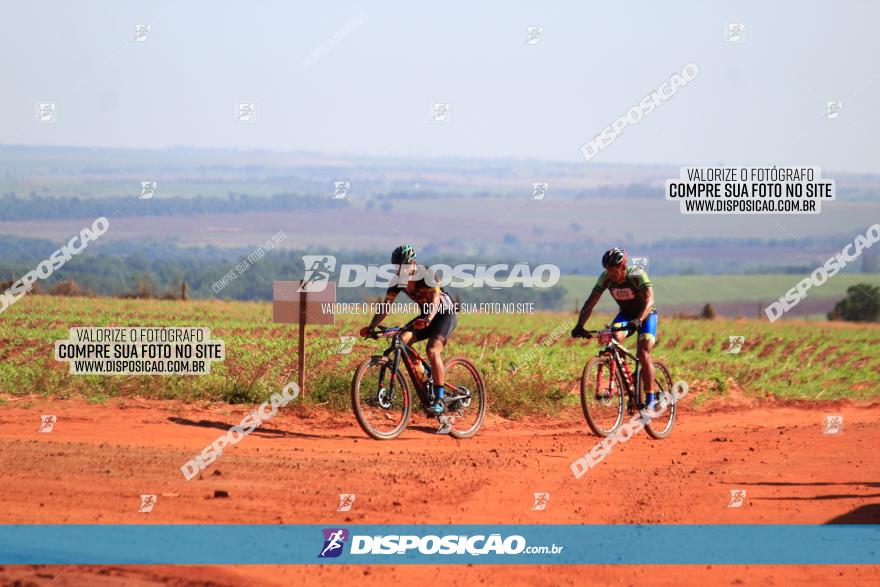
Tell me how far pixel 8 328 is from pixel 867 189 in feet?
560

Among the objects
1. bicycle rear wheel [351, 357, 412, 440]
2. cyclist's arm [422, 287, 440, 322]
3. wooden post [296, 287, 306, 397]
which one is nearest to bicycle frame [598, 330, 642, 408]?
cyclist's arm [422, 287, 440, 322]

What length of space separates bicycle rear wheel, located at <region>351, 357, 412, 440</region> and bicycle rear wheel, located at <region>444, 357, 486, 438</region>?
554 mm

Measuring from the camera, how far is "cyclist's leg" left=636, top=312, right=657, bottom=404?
13.3 metres

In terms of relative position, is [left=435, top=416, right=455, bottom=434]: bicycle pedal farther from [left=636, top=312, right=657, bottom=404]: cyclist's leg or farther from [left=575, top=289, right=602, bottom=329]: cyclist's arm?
[left=636, top=312, right=657, bottom=404]: cyclist's leg

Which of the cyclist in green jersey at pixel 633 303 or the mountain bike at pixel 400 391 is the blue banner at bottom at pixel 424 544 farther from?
the cyclist in green jersey at pixel 633 303

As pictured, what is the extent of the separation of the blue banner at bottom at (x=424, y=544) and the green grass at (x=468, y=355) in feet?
18.3

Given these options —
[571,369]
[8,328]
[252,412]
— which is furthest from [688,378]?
[8,328]

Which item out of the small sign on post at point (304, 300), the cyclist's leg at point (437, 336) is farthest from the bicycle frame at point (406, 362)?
the small sign on post at point (304, 300)

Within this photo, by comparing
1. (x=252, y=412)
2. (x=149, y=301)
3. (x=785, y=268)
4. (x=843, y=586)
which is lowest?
(x=843, y=586)

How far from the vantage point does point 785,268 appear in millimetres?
116250

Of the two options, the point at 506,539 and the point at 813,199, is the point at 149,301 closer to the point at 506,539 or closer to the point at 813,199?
the point at 813,199

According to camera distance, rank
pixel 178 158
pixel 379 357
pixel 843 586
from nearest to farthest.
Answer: pixel 843 586 < pixel 379 357 < pixel 178 158

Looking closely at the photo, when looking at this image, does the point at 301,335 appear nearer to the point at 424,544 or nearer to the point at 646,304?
the point at 646,304

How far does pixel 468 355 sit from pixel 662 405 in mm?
7105
